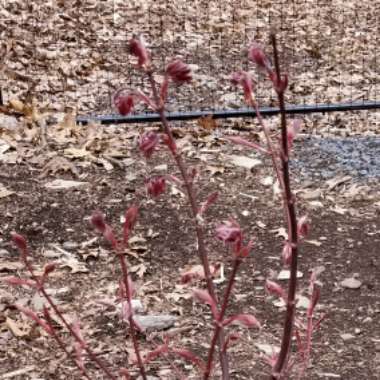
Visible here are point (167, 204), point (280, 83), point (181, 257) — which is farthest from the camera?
point (167, 204)

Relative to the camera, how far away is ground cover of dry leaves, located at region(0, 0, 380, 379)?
3.78m

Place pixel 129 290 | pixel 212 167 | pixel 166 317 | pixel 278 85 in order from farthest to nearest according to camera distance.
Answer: pixel 212 167 < pixel 166 317 < pixel 129 290 < pixel 278 85

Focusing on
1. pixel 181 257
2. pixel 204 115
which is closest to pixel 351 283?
pixel 181 257

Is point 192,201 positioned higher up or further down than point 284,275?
further down

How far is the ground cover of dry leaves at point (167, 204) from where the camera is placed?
149 inches

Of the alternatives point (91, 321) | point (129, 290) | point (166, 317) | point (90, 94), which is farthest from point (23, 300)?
point (90, 94)

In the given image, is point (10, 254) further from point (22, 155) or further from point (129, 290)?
point (129, 290)

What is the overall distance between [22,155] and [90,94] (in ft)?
7.75

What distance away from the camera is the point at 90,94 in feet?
25.6

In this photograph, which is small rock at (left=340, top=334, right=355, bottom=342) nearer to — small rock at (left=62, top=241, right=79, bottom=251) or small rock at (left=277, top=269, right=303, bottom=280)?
small rock at (left=277, top=269, right=303, bottom=280)

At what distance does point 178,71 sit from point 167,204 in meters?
3.48

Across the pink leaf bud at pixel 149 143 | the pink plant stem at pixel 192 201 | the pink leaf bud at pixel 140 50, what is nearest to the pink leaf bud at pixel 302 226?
the pink plant stem at pixel 192 201

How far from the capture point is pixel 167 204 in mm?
5016

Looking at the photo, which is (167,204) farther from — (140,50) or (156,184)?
(140,50)
